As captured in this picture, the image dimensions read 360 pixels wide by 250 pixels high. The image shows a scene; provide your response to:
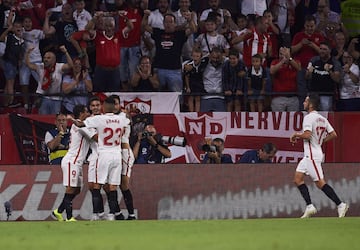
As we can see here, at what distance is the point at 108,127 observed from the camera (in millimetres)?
18625

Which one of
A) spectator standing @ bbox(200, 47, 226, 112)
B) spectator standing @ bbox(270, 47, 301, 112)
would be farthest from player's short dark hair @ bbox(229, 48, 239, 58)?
spectator standing @ bbox(270, 47, 301, 112)

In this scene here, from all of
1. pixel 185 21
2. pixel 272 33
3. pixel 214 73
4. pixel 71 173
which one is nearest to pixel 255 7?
pixel 272 33

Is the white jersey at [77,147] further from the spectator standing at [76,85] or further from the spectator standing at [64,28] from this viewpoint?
the spectator standing at [64,28]

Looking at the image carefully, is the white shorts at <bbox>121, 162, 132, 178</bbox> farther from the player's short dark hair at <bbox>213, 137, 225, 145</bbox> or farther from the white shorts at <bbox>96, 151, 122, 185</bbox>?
the player's short dark hair at <bbox>213, 137, 225, 145</bbox>

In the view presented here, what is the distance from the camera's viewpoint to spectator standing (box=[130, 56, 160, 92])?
2202 cm

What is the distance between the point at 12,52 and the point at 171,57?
327cm

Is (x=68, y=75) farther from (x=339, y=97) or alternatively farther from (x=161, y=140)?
(x=339, y=97)

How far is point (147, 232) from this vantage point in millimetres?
13914

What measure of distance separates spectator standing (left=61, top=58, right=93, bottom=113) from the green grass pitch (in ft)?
18.9

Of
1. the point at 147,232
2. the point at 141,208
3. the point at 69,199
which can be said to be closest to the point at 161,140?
the point at 141,208

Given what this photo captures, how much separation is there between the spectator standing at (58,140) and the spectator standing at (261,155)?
347 centimetres

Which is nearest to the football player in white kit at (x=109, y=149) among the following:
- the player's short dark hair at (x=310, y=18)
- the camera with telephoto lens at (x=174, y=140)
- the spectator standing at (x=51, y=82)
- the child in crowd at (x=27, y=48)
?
the camera with telephoto lens at (x=174, y=140)

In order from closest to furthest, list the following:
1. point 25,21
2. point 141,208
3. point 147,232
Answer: point 147,232 → point 141,208 → point 25,21

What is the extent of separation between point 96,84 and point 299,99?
4.14 m
